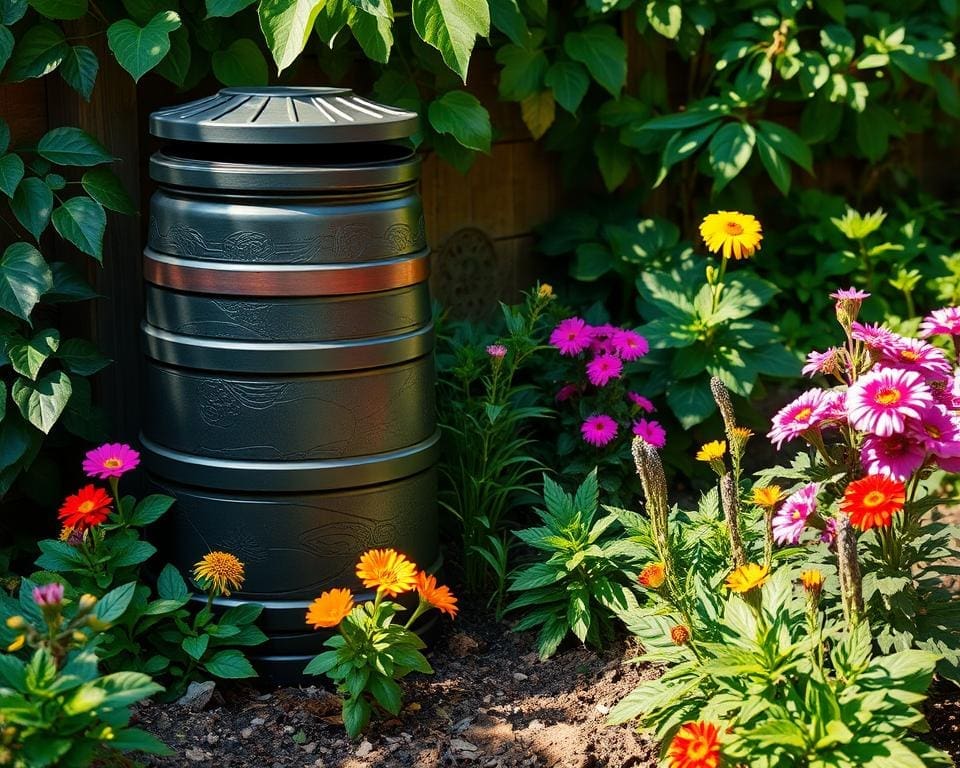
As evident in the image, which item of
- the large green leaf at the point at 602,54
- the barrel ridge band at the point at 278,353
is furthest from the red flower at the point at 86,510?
the large green leaf at the point at 602,54

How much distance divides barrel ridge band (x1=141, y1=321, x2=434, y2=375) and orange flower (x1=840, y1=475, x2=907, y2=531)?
0.96 meters

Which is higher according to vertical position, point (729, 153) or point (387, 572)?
point (729, 153)

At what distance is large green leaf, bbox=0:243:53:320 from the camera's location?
2.67 m

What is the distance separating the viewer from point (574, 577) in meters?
2.86

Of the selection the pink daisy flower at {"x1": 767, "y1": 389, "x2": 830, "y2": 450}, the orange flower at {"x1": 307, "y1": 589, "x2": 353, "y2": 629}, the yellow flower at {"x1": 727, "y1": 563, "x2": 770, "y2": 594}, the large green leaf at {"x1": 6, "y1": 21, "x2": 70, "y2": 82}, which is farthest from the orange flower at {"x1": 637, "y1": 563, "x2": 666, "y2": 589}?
the large green leaf at {"x1": 6, "y1": 21, "x2": 70, "y2": 82}

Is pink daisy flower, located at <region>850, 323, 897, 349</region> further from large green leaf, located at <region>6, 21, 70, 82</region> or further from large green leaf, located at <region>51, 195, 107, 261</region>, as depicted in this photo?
large green leaf, located at <region>6, 21, 70, 82</region>

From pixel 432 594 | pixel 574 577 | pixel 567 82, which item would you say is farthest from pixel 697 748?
pixel 567 82

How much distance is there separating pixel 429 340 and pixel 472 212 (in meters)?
1.15

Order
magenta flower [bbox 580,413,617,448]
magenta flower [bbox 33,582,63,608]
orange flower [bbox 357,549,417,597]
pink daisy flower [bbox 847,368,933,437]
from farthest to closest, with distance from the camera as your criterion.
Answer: magenta flower [bbox 580,413,617,448] → orange flower [bbox 357,549,417,597] → pink daisy flower [bbox 847,368,933,437] → magenta flower [bbox 33,582,63,608]

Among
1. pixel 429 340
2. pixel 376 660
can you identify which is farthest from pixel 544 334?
pixel 376 660

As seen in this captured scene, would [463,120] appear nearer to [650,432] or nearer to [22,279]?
[650,432]

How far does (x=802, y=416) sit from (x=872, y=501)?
0.22 m

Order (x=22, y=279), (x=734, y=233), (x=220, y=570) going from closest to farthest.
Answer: (x=220, y=570) < (x=22, y=279) < (x=734, y=233)

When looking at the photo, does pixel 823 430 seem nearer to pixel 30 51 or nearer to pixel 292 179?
pixel 292 179
